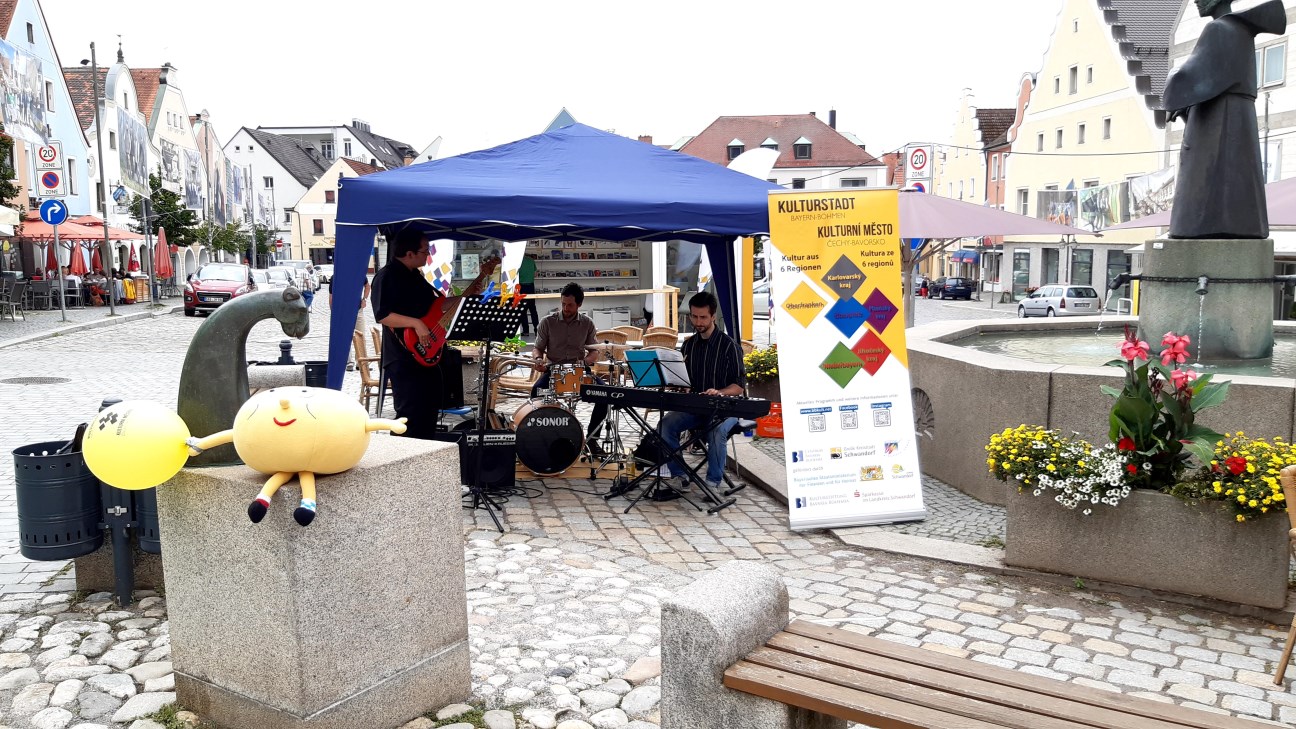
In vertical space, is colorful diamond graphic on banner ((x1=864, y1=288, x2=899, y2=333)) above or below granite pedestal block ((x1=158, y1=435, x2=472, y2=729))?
above

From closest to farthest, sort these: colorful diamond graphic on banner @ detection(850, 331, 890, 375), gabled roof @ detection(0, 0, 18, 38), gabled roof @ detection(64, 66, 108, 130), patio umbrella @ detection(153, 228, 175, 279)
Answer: colorful diamond graphic on banner @ detection(850, 331, 890, 375), gabled roof @ detection(0, 0, 18, 38), patio umbrella @ detection(153, 228, 175, 279), gabled roof @ detection(64, 66, 108, 130)

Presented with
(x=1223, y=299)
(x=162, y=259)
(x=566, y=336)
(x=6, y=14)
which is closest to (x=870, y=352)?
(x=1223, y=299)

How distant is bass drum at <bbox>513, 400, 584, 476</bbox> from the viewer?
26.2 feet

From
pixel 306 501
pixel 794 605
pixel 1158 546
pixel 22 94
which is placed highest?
pixel 22 94

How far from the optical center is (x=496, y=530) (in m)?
6.54

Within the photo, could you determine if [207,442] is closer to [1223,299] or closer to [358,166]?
[1223,299]

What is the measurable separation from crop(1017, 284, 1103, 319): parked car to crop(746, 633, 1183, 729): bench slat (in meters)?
34.0

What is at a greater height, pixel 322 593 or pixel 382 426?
pixel 382 426

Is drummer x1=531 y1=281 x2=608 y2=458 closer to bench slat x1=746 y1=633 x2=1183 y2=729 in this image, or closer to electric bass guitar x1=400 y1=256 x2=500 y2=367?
electric bass guitar x1=400 y1=256 x2=500 y2=367

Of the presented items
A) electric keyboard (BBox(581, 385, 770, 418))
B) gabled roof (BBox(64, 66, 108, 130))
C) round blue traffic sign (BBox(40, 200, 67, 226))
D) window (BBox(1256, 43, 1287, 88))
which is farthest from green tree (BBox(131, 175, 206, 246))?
electric keyboard (BBox(581, 385, 770, 418))

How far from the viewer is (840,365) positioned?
685 cm

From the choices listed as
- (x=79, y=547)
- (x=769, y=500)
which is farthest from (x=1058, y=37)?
(x=79, y=547)

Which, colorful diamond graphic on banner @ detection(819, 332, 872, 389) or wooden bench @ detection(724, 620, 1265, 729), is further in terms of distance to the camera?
colorful diamond graphic on banner @ detection(819, 332, 872, 389)

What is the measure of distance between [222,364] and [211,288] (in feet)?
90.4
